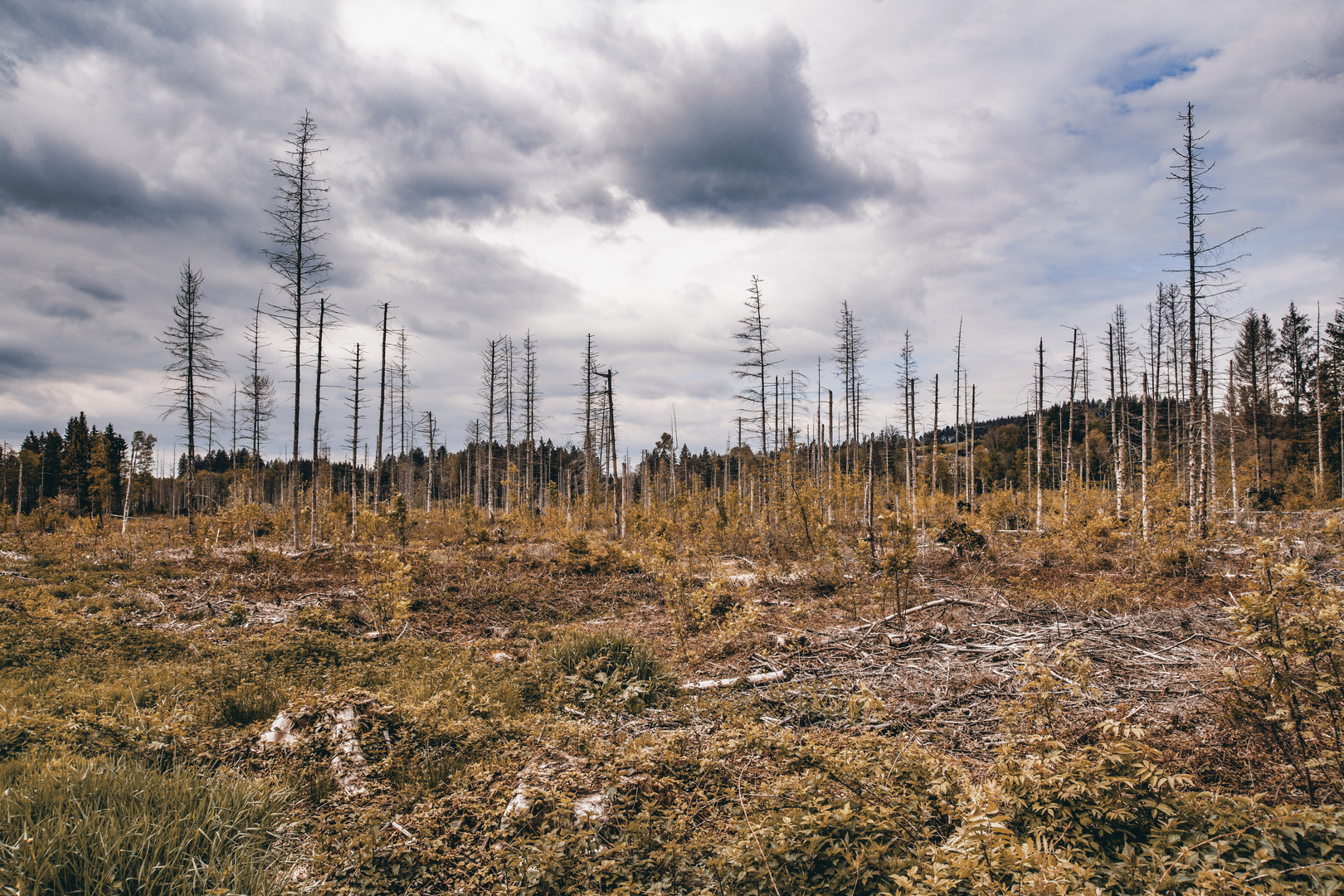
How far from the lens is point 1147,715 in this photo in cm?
475

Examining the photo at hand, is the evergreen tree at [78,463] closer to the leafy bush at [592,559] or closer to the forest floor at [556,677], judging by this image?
the forest floor at [556,677]

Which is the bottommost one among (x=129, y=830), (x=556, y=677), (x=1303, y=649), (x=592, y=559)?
(x=592, y=559)

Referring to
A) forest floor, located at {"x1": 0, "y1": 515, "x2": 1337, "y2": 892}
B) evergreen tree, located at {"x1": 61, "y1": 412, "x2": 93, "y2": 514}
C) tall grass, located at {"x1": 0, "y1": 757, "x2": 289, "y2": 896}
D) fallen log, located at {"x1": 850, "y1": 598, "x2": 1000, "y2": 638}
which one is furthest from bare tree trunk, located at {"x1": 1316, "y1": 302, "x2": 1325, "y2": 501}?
evergreen tree, located at {"x1": 61, "y1": 412, "x2": 93, "y2": 514}

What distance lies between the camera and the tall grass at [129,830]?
262cm

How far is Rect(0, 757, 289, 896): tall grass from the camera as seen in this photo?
2.62m

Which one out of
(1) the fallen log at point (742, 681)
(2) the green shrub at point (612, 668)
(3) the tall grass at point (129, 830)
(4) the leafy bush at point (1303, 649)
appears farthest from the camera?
(1) the fallen log at point (742, 681)

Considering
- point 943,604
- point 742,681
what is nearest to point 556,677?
point 742,681

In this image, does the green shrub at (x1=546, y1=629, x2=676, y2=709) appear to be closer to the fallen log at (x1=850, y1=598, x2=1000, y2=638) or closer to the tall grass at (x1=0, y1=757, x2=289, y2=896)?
the tall grass at (x1=0, y1=757, x2=289, y2=896)

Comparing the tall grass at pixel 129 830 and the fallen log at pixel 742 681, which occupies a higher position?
the tall grass at pixel 129 830

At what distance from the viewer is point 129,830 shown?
284 centimetres

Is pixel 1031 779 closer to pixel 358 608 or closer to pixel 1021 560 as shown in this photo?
pixel 358 608

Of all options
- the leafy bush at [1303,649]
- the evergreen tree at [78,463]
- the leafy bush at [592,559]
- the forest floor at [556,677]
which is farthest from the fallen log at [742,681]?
the evergreen tree at [78,463]

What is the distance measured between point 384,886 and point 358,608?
8.22 m

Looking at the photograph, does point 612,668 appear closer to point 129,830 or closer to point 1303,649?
point 129,830
